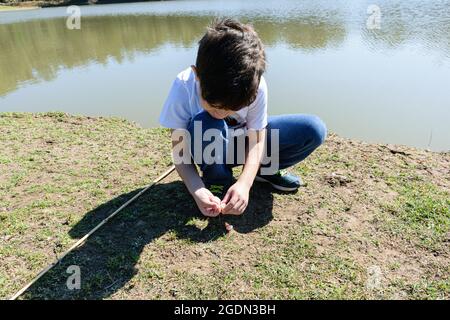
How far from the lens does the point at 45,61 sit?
777cm

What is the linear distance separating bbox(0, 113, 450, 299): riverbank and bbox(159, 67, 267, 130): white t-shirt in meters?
0.53

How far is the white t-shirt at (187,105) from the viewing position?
1.93 metres

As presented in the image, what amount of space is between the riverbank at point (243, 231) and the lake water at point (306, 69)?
1199mm

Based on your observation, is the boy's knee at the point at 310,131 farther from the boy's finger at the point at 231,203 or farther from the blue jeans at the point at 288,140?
the boy's finger at the point at 231,203

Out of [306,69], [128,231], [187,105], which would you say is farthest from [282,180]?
[306,69]

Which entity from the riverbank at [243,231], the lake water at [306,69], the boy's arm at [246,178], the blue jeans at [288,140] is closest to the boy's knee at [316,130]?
the blue jeans at [288,140]

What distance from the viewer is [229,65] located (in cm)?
149

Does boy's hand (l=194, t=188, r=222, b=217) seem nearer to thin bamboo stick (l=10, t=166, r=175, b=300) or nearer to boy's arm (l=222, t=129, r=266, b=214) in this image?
boy's arm (l=222, t=129, r=266, b=214)

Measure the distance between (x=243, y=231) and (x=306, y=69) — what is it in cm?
406

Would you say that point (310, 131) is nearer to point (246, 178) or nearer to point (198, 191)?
point (246, 178)

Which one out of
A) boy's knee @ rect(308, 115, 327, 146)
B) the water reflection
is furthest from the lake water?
boy's knee @ rect(308, 115, 327, 146)

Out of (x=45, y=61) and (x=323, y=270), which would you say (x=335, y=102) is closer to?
(x=323, y=270)
